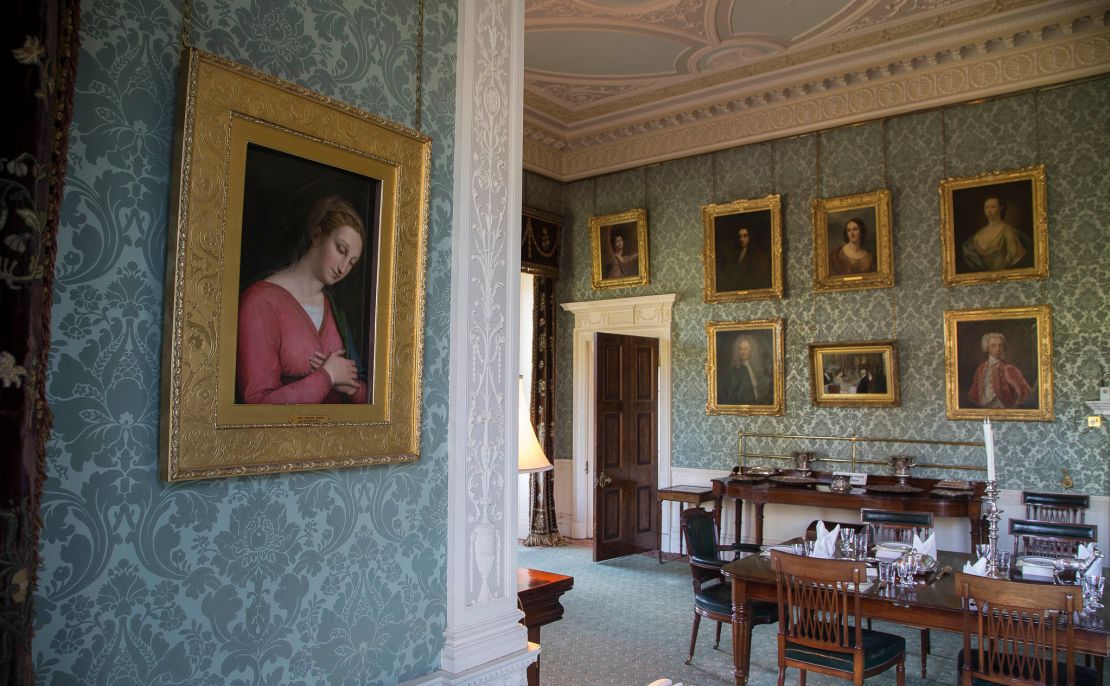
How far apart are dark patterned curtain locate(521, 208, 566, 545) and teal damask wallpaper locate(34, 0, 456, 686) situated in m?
7.35

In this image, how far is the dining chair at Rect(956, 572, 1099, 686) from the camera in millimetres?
3445

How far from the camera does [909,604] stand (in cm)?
392

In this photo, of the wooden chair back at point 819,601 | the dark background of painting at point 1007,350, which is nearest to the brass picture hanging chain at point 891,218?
the dark background of painting at point 1007,350

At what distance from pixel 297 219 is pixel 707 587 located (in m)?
4.45

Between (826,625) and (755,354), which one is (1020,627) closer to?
(826,625)

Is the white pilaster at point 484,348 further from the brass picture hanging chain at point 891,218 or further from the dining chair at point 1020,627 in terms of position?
the brass picture hanging chain at point 891,218

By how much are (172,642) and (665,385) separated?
7953mm

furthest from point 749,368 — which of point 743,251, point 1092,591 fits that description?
point 1092,591

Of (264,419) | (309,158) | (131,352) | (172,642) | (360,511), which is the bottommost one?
(172,642)

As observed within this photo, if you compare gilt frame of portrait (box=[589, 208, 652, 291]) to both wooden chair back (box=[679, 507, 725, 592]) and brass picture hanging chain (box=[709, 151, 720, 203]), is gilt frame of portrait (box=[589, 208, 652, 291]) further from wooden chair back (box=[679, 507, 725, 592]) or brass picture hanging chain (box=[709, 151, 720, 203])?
wooden chair back (box=[679, 507, 725, 592])

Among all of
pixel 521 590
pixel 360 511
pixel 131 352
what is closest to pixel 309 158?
pixel 131 352

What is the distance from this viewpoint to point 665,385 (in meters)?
9.38

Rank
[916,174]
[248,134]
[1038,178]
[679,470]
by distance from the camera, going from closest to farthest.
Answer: [248,134], [1038,178], [916,174], [679,470]

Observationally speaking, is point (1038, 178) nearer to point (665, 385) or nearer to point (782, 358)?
point (782, 358)
